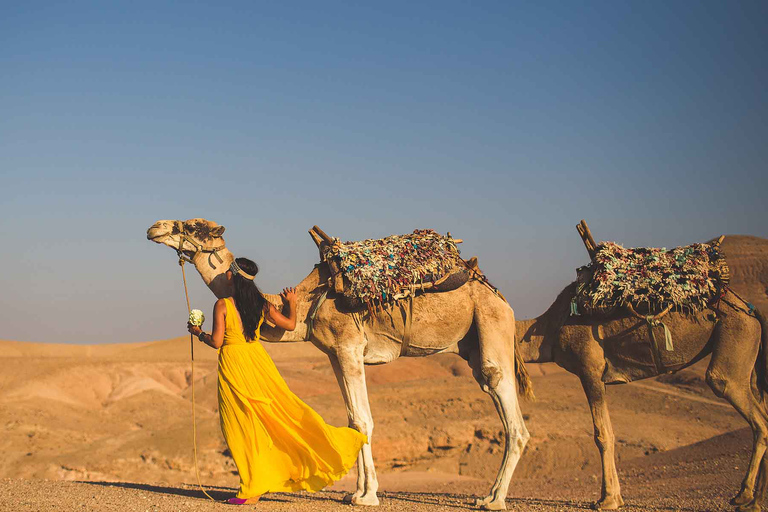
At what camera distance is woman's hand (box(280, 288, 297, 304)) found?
8.39 metres

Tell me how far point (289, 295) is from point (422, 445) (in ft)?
33.5

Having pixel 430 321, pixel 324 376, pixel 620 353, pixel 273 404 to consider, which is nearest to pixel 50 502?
pixel 273 404

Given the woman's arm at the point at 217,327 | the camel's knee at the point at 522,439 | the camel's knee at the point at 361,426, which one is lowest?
the camel's knee at the point at 522,439

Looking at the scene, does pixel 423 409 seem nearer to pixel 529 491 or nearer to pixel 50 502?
pixel 529 491

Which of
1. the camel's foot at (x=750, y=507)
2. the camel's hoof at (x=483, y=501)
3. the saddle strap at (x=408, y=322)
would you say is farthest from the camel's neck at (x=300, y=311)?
the camel's foot at (x=750, y=507)

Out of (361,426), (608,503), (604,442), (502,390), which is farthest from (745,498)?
(361,426)

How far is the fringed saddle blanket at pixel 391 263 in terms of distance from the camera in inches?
332

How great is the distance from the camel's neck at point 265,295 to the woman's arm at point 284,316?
0.21 metres

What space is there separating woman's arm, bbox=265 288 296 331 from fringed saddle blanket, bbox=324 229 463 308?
0.63m

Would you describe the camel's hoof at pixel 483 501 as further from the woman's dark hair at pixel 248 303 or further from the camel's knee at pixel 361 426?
the woman's dark hair at pixel 248 303

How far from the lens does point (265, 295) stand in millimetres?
8734

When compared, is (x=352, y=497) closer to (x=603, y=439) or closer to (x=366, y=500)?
(x=366, y=500)

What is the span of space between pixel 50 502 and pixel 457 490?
284 inches

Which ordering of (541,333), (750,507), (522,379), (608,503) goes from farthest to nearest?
(541,333) → (522,379) → (608,503) → (750,507)
